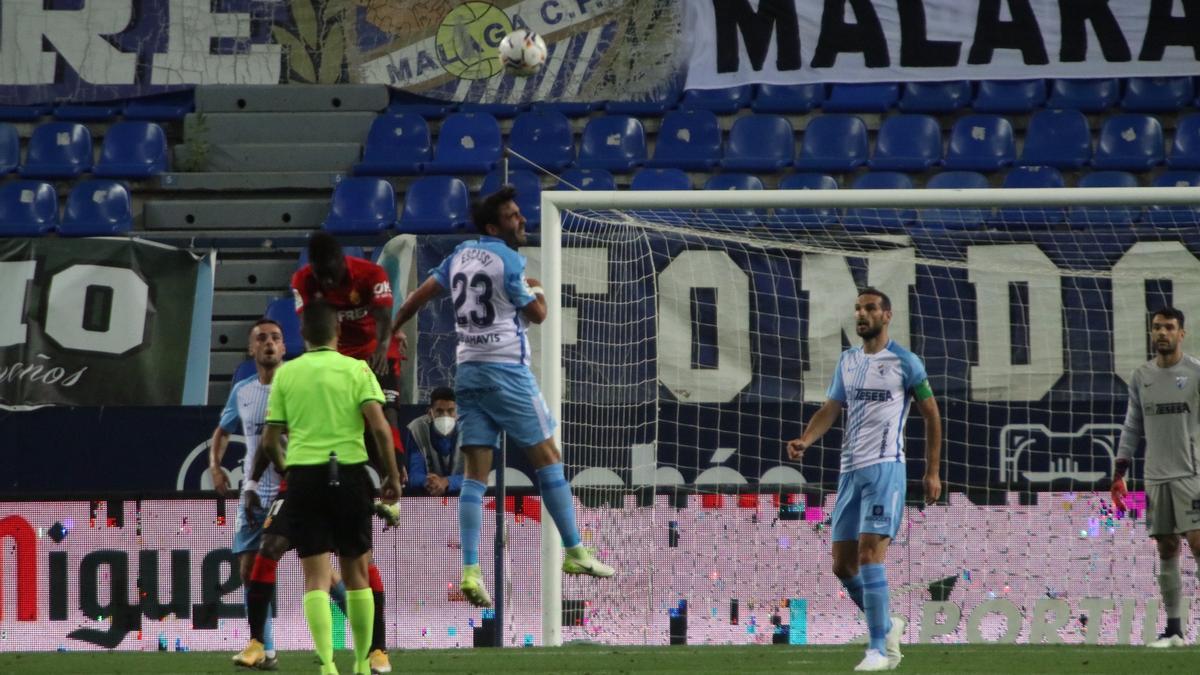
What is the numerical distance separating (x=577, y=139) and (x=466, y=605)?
6624 millimetres

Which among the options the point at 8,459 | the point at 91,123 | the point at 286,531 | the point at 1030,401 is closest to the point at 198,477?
the point at 8,459

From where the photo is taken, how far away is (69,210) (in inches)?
585

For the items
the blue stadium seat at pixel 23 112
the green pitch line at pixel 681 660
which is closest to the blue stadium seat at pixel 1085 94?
the green pitch line at pixel 681 660

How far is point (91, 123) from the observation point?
52.9 ft

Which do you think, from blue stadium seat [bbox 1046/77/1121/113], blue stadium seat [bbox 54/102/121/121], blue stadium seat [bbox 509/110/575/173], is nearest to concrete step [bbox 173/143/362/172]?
blue stadium seat [bbox 54/102/121/121]

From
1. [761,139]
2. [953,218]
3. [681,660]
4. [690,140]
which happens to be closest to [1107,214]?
[953,218]

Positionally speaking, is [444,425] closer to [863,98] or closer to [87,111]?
[863,98]

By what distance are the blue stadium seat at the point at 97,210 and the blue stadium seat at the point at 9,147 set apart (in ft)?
3.24

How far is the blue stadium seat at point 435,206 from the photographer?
13992 millimetres

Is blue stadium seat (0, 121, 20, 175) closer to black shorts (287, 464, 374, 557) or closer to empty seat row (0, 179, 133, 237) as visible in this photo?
empty seat row (0, 179, 133, 237)

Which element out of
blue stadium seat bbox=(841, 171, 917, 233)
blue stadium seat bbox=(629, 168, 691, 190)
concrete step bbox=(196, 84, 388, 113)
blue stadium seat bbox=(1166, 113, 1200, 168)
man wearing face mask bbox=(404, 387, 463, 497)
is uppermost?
concrete step bbox=(196, 84, 388, 113)

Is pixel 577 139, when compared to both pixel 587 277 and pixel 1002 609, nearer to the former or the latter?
pixel 587 277

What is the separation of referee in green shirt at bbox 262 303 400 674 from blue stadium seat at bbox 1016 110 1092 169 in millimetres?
9594

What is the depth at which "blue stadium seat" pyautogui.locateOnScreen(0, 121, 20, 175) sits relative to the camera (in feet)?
51.1
